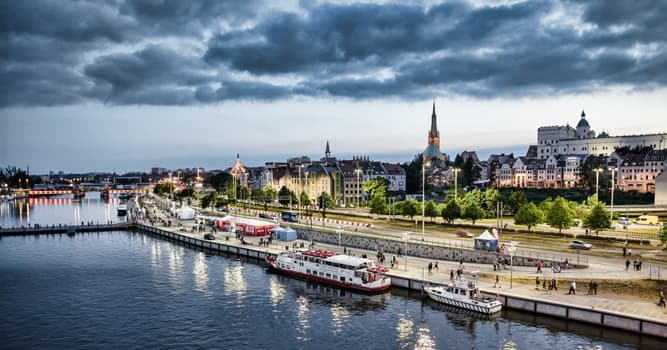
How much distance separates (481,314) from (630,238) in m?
37.0

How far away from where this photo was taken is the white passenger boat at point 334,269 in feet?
197

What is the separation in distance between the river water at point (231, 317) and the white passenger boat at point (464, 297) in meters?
0.88

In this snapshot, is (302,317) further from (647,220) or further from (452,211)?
(647,220)

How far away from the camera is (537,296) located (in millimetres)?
49469

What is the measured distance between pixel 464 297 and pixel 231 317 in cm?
2376

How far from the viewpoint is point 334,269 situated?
210 feet

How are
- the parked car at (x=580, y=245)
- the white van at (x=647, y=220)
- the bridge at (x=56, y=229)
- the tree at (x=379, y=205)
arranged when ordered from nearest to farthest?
the parked car at (x=580, y=245), the white van at (x=647, y=220), the tree at (x=379, y=205), the bridge at (x=56, y=229)

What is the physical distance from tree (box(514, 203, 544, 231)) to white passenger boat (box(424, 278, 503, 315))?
3255 cm

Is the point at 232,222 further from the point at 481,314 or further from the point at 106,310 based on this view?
the point at 481,314

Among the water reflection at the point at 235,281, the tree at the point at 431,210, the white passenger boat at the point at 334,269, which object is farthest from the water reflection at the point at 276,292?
the tree at the point at 431,210

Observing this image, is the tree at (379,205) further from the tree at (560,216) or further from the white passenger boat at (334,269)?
the white passenger boat at (334,269)

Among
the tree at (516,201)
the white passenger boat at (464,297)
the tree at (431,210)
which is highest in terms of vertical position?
the tree at (516,201)

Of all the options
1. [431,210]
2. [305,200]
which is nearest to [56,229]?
[305,200]

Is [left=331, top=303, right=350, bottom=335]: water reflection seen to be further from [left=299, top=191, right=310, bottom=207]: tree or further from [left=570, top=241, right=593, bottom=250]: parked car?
[left=299, top=191, right=310, bottom=207]: tree
